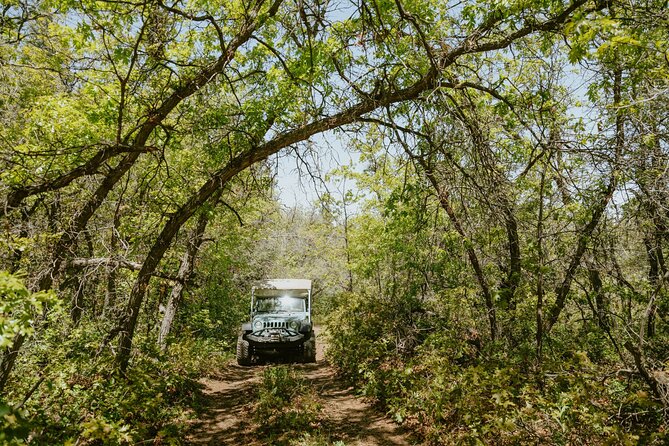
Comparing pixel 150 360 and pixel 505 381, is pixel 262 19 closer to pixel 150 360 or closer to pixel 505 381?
pixel 505 381

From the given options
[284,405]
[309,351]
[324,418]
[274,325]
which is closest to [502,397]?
[324,418]

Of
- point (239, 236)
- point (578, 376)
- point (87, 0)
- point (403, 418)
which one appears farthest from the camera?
point (239, 236)

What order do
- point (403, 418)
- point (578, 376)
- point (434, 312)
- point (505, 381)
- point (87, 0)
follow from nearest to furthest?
1. point (578, 376)
2. point (87, 0)
3. point (505, 381)
4. point (403, 418)
5. point (434, 312)

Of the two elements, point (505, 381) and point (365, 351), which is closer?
point (505, 381)

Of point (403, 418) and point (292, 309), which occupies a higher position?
point (292, 309)

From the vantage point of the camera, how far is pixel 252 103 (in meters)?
6.19

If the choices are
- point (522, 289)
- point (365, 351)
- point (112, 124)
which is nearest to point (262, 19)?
point (112, 124)

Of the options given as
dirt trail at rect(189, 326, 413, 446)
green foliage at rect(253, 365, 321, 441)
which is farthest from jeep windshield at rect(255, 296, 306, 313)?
green foliage at rect(253, 365, 321, 441)

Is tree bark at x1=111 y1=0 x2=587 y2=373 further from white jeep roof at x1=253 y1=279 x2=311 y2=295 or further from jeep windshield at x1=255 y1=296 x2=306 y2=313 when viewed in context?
white jeep roof at x1=253 y1=279 x2=311 y2=295

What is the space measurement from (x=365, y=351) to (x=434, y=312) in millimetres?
2213

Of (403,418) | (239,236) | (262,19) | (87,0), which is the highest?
(87,0)

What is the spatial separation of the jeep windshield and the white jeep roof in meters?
0.29

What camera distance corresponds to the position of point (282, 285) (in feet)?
43.0

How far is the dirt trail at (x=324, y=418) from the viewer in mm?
6438
